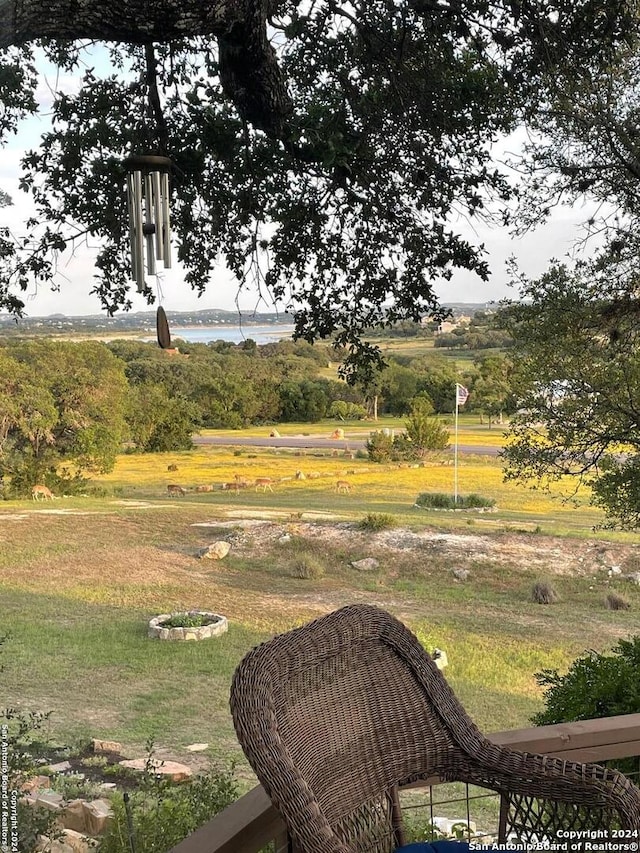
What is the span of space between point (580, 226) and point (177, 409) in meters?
2.11

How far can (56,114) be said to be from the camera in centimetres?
262

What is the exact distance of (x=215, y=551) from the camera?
4.38 metres

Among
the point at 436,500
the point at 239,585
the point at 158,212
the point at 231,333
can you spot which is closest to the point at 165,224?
the point at 158,212

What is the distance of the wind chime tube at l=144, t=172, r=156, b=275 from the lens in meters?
1.87

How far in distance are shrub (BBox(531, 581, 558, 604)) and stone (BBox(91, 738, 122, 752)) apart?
7.05 ft

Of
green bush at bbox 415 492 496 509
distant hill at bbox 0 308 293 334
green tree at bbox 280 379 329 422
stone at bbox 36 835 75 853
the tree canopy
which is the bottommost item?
stone at bbox 36 835 75 853

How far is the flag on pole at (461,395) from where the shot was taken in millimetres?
4354

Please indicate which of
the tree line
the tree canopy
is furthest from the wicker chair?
the tree line

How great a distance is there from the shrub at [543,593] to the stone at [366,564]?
0.82 meters

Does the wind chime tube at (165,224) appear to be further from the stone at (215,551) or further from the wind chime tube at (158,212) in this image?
the stone at (215,551)

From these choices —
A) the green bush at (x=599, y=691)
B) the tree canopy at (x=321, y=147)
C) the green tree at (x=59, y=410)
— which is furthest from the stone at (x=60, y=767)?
the green bush at (x=599, y=691)

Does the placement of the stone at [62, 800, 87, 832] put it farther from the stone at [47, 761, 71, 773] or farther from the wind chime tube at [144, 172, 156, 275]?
the wind chime tube at [144, 172, 156, 275]

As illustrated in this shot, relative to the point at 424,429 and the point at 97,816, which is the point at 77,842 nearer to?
the point at 97,816

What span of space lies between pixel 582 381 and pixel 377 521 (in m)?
1.27
